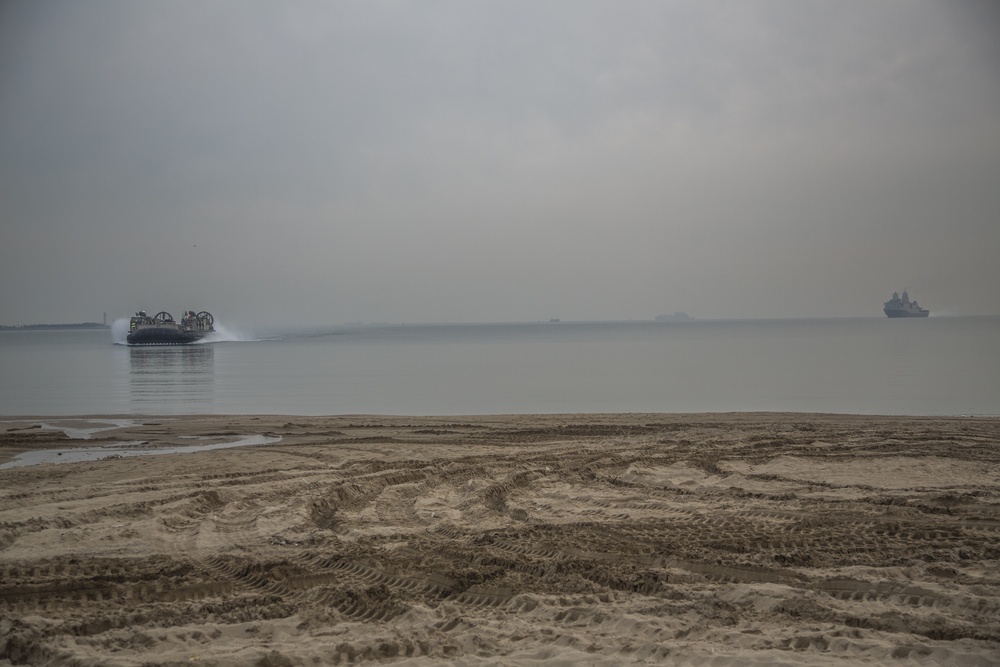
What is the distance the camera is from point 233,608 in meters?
5.43

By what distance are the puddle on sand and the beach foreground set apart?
3.07ft

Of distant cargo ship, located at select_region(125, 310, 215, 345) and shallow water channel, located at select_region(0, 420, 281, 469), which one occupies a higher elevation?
distant cargo ship, located at select_region(125, 310, 215, 345)

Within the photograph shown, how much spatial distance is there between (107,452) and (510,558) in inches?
424

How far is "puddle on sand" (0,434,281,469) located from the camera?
1282 centimetres

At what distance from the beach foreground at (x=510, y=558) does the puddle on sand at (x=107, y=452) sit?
0.93m

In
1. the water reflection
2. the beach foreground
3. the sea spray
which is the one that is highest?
the sea spray

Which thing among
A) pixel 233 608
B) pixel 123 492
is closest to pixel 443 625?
pixel 233 608

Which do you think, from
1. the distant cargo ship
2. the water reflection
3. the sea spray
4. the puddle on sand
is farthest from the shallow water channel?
the sea spray

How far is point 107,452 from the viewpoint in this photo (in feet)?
45.3

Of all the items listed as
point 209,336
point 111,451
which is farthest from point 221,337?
point 111,451

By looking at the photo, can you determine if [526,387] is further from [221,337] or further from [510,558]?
[221,337]

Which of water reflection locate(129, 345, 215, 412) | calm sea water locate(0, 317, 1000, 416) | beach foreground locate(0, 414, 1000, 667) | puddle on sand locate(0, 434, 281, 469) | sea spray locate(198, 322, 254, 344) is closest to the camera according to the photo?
beach foreground locate(0, 414, 1000, 667)

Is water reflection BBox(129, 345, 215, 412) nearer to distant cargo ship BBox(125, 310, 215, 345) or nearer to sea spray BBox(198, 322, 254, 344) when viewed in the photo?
distant cargo ship BBox(125, 310, 215, 345)

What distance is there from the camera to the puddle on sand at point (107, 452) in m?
12.8
